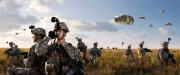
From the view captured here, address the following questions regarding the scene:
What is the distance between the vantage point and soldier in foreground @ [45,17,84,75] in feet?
30.8

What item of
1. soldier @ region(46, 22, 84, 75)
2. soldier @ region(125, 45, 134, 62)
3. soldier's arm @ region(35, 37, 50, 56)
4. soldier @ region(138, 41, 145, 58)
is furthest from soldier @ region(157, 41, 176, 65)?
soldier's arm @ region(35, 37, 50, 56)

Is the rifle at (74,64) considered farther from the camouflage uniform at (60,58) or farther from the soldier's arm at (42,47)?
the soldier's arm at (42,47)

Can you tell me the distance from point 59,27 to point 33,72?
4.83ft

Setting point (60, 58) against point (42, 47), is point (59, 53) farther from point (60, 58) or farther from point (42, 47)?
point (42, 47)

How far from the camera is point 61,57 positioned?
945 cm

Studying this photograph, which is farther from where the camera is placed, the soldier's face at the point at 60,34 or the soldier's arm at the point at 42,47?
the soldier's arm at the point at 42,47

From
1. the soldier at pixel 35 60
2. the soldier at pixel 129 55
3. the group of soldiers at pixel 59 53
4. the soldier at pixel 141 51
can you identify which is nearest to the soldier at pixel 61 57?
the group of soldiers at pixel 59 53

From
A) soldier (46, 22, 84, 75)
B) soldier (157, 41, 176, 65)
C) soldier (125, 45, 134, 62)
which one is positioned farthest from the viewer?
soldier (125, 45, 134, 62)

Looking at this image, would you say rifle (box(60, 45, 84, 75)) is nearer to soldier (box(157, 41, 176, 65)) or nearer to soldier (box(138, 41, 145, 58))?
soldier (box(157, 41, 176, 65))

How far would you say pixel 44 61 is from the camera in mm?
10195

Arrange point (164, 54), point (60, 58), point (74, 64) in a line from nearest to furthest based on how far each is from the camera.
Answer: point (60, 58) → point (74, 64) → point (164, 54)

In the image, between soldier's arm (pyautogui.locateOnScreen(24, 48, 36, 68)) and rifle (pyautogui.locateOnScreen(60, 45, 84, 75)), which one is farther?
soldier's arm (pyautogui.locateOnScreen(24, 48, 36, 68))

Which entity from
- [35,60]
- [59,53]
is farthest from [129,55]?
[59,53]

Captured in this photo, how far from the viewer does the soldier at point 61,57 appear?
9.38 meters
